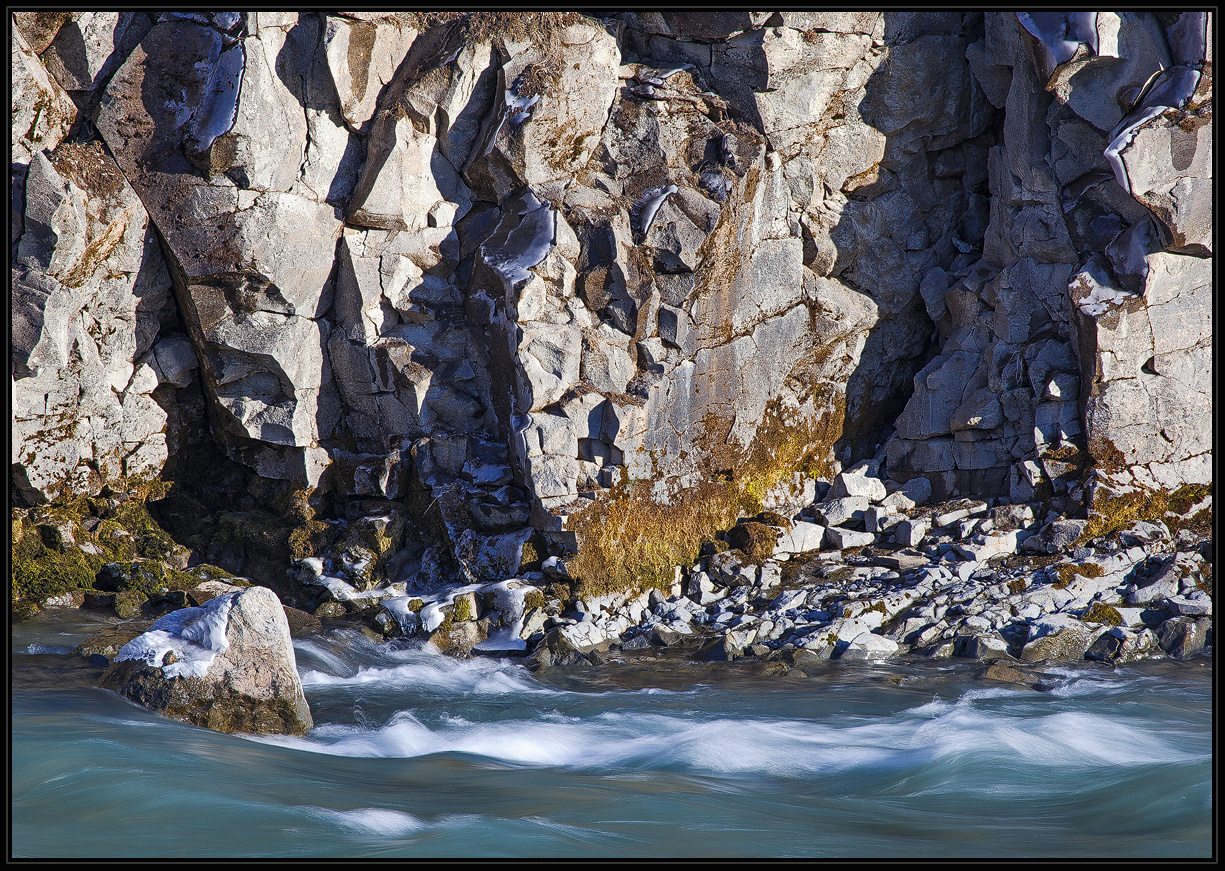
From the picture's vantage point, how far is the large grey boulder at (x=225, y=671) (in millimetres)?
6488

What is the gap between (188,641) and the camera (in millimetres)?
6801

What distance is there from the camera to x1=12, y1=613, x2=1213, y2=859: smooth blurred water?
4.80 meters

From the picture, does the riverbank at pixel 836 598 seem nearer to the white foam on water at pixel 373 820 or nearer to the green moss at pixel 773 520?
the green moss at pixel 773 520

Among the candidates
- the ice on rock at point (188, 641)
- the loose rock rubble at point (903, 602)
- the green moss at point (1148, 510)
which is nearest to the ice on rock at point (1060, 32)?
the green moss at point (1148, 510)

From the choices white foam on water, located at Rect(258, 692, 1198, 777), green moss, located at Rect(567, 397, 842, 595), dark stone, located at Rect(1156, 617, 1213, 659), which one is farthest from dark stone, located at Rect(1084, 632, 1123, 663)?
green moss, located at Rect(567, 397, 842, 595)

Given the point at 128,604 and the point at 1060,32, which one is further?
the point at 1060,32

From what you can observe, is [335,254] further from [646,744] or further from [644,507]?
[646,744]

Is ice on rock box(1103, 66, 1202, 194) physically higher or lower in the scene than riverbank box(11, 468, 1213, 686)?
higher

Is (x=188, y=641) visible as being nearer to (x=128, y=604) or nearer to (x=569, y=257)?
(x=128, y=604)

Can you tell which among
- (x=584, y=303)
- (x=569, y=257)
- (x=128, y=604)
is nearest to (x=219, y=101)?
(x=569, y=257)

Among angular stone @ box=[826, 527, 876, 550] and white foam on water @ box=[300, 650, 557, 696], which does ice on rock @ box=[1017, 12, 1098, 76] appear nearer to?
angular stone @ box=[826, 527, 876, 550]

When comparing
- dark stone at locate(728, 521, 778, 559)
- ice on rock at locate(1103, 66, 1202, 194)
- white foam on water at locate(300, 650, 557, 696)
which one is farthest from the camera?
dark stone at locate(728, 521, 778, 559)

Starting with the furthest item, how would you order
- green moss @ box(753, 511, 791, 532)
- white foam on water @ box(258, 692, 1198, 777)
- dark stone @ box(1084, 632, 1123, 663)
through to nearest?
green moss @ box(753, 511, 791, 532) < dark stone @ box(1084, 632, 1123, 663) < white foam on water @ box(258, 692, 1198, 777)

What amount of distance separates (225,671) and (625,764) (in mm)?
2794
